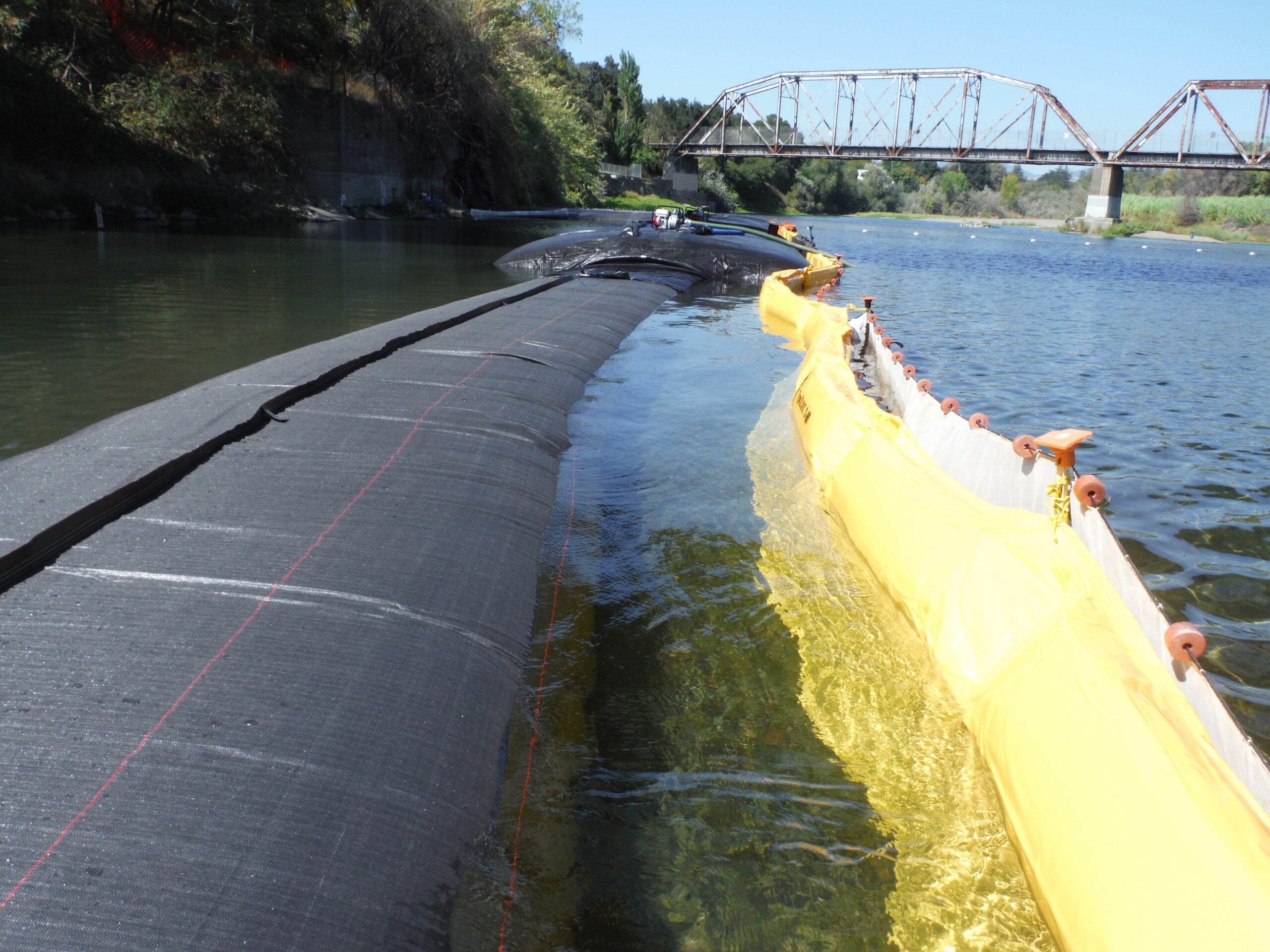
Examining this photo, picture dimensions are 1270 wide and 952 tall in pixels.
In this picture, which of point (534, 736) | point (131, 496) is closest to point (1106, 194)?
point (534, 736)

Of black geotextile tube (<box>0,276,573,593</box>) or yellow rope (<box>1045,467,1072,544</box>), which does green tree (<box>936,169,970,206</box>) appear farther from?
black geotextile tube (<box>0,276,573,593</box>)

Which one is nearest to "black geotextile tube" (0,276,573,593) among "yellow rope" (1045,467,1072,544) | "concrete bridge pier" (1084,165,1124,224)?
"yellow rope" (1045,467,1072,544)

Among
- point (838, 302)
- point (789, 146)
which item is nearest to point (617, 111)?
point (789, 146)

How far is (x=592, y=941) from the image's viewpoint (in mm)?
2264

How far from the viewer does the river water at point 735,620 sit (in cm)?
243

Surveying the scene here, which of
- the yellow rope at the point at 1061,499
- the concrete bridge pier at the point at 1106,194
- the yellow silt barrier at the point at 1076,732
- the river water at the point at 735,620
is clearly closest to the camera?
the yellow silt barrier at the point at 1076,732

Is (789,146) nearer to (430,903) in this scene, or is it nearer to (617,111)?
(617,111)

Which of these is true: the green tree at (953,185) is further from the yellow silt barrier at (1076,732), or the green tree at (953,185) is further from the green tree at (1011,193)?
the yellow silt barrier at (1076,732)

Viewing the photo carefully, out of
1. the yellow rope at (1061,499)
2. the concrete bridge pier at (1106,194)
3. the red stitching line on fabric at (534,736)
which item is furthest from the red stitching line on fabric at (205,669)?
the concrete bridge pier at (1106,194)

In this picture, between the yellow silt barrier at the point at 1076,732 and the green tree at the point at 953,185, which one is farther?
the green tree at the point at 953,185

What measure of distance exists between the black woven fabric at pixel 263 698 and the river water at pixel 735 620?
1.11ft

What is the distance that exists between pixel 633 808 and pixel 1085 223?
220 feet

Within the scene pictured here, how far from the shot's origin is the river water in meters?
2.43

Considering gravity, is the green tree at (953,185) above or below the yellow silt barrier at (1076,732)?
above
